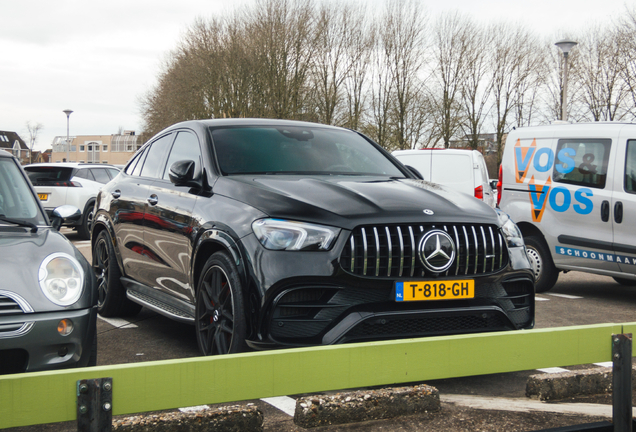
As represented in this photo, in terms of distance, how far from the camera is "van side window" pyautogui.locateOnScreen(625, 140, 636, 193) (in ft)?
23.9

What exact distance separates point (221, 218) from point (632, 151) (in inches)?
199

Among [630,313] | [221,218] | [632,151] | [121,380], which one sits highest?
[632,151]

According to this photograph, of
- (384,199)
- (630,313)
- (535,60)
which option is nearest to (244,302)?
(384,199)

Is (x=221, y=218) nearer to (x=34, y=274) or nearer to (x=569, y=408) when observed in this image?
(x=34, y=274)

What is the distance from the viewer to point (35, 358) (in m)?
3.23

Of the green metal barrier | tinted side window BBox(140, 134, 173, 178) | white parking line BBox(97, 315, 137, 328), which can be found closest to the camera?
the green metal barrier

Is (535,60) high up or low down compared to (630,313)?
up

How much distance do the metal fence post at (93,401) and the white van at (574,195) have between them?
20.8 feet

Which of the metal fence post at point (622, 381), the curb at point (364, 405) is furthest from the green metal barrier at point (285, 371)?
the curb at point (364, 405)

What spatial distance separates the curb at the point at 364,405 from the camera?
3471mm

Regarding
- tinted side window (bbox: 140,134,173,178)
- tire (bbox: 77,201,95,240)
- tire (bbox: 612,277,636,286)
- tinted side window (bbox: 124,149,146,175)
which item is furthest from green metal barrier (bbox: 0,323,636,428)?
tire (bbox: 77,201,95,240)

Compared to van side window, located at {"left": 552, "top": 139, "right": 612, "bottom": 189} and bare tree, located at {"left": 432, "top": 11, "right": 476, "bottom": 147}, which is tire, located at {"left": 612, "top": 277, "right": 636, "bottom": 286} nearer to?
van side window, located at {"left": 552, "top": 139, "right": 612, "bottom": 189}

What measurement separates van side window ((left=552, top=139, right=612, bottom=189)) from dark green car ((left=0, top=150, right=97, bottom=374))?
19.0 feet

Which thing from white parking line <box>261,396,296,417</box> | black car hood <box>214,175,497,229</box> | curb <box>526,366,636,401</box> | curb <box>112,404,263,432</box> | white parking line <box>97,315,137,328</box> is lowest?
white parking line <box>97,315,137,328</box>
